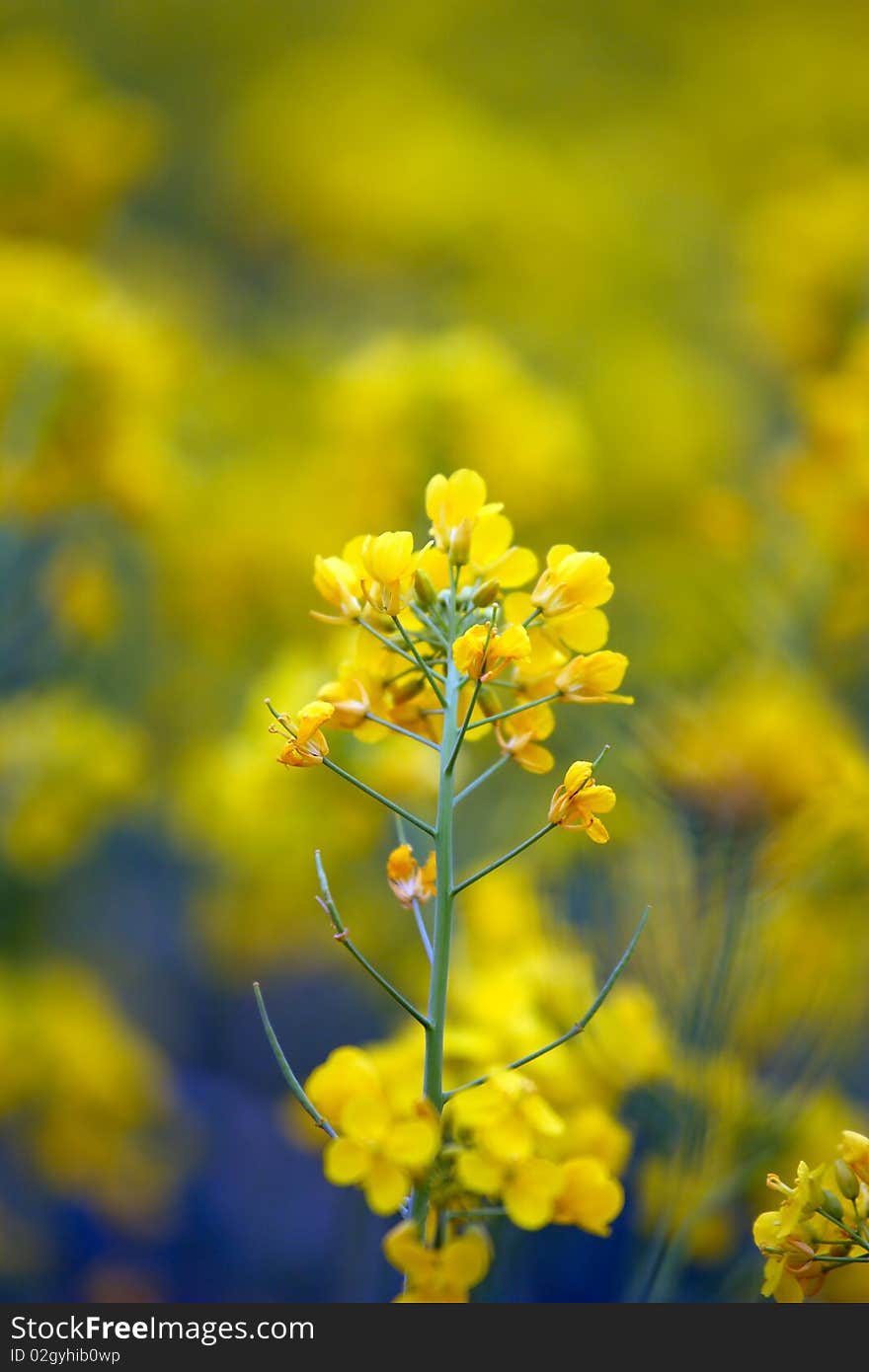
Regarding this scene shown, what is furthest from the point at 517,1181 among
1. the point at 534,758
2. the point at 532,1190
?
the point at 534,758

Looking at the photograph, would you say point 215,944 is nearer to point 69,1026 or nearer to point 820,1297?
point 69,1026

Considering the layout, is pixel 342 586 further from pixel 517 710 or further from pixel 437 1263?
pixel 437 1263

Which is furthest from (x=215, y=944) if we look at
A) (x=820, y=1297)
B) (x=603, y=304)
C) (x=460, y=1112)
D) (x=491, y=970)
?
(x=603, y=304)

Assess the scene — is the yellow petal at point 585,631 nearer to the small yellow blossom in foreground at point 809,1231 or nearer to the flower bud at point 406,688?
the flower bud at point 406,688

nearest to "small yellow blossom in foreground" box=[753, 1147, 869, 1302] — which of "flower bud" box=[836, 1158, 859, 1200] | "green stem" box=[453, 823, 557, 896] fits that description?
"flower bud" box=[836, 1158, 859, 1200]

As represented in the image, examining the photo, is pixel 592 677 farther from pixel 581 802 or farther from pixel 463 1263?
pixel 463 1263

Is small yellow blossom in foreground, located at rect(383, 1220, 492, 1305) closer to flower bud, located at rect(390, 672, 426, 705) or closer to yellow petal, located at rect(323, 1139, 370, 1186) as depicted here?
yellow petal, located at rect(323, 1139, 370, 1186)

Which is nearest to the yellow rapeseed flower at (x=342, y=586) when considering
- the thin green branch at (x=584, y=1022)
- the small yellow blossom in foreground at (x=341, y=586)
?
the small yellow blossom in foreground at (x=341, y=586)

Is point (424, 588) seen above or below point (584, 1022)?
above
